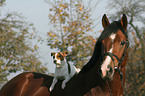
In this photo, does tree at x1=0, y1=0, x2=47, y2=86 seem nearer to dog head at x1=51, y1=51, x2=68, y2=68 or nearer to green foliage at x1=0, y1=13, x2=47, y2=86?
green foliage at x1=0, y1=13, x2=47, y2=86

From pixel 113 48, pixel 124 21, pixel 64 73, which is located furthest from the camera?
pixel 64 73

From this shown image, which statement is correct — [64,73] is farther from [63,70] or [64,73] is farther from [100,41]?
[100,41]

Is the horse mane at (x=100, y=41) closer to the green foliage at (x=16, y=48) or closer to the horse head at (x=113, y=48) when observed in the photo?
the horse head at (x=113, y=48)

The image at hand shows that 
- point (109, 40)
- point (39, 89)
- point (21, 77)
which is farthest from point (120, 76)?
point (21, 77)

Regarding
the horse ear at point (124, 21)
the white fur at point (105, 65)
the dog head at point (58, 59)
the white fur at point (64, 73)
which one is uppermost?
the horse ear at point (124, 21)

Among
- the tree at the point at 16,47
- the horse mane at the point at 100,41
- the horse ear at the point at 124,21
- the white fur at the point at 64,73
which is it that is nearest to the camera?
the horse mane at the point at 100,41

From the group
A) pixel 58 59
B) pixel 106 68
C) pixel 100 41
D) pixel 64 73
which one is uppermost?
pixel 100 41

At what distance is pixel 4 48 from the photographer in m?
16.2

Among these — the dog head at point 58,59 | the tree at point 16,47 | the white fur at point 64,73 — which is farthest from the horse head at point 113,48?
the tree at point 16,47

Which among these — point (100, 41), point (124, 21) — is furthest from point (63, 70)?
point (124, 21)

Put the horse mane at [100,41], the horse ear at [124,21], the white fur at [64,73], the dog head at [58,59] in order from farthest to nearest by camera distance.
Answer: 1. the dog head at [58,59]
2. the white fur at [64,73]
3. the horse ear at [124,21]
4. the horse mane at [100,41]

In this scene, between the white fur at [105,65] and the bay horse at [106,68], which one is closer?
the white fur at [105,65]

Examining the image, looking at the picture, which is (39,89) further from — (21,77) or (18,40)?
(18,40)

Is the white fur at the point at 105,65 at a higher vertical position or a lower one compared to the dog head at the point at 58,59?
lower
